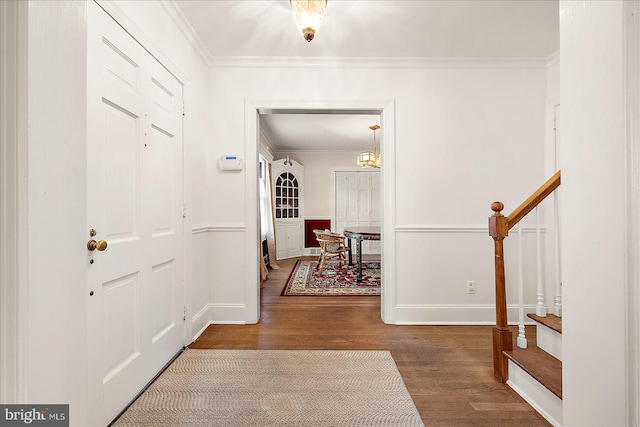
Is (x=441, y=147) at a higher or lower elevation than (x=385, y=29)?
lower

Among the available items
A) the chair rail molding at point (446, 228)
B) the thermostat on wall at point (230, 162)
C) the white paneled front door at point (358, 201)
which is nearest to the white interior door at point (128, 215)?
the thermostat on wall at point (230, 162)

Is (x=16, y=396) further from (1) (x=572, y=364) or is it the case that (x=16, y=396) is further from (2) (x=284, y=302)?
(2) (x=284, y=302)

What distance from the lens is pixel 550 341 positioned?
1759 mm

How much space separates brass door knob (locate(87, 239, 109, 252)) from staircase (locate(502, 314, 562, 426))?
2238mm

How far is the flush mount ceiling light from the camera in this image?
5.89 feet

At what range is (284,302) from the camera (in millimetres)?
3455

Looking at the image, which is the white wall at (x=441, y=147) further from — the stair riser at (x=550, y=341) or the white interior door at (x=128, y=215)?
the stair riser at (x=550, y=341)

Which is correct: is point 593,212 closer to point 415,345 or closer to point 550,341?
point 550,341

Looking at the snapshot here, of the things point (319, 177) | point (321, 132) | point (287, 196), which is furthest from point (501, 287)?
point (319, 177)

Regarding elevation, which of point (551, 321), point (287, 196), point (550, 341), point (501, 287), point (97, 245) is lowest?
point (550, 341)

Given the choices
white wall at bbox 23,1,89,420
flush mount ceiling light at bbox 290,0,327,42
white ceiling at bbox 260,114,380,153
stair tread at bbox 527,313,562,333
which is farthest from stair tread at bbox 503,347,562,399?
white ceiling at bbox 260,114,380,153

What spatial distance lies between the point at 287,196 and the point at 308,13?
520 cm

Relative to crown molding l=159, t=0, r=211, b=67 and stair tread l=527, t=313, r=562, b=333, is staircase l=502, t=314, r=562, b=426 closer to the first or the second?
stair tread l=527, t=313, r=562, b=333

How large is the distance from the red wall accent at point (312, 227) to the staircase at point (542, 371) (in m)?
5.53
